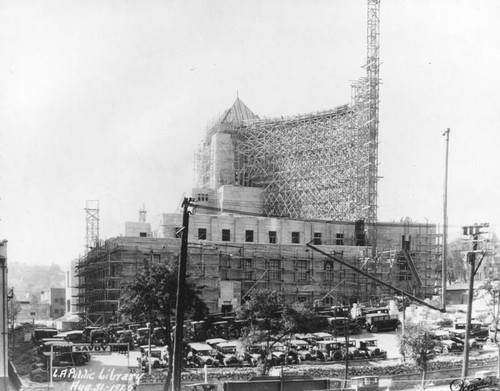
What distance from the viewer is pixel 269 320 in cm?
3741

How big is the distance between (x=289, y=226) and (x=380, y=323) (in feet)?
70.3

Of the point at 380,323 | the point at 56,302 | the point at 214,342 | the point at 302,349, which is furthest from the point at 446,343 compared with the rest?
the point at 56,302

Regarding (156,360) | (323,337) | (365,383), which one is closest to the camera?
(365,383)

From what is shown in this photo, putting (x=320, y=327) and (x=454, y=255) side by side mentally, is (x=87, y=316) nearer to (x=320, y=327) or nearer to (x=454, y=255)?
(x=320, y=327)

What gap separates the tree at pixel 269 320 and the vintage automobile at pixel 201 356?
7.79 feet

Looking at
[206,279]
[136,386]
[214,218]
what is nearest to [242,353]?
[136,386]

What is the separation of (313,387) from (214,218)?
41263 mm

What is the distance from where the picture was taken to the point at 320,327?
47.7 metres

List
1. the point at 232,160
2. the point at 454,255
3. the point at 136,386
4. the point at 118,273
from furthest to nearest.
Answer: the point at 454,255
the point at 232,160
the point at 118,273
the point at 136,386

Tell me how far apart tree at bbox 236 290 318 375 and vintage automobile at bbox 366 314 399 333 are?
44.4ft

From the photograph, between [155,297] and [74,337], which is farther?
[74,337]

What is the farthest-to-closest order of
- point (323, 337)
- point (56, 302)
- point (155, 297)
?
point (56, 302) → point (323, 337) → point (155, 297)

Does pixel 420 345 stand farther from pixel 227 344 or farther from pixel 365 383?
pixel 227 344

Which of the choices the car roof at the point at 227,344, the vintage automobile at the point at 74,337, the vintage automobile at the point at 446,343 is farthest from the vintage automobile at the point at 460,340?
the vintage automobile at the point at 74,337
